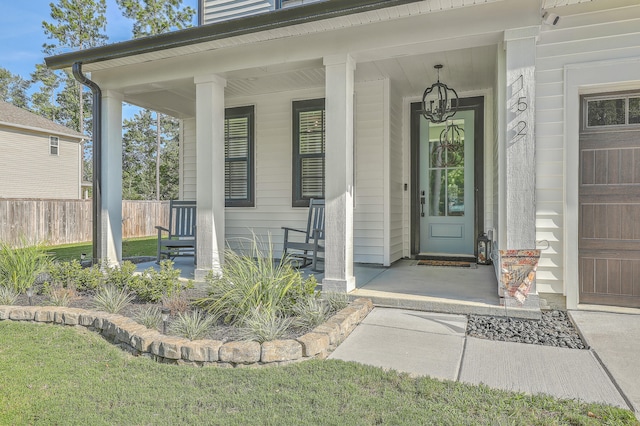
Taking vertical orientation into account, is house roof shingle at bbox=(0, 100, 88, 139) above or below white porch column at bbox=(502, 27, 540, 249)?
above

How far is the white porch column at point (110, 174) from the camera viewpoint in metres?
5.30

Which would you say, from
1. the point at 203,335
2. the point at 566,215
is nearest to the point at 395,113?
the point at 566,215

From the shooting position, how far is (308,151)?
241 inches

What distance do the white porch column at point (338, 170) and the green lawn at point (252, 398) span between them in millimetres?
1489

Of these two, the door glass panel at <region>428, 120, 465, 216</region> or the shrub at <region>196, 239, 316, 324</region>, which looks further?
the door glass panel at <region>428, 120, 465, 216</region>

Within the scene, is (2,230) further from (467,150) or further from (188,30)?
(467,150)

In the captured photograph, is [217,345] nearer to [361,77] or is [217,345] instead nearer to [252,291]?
[252,291]

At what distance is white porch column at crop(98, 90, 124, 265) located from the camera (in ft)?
17.4

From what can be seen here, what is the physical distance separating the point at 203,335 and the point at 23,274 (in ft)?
8.65

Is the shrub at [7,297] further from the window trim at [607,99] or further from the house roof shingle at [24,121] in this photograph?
the house roof shingle at [24,121]

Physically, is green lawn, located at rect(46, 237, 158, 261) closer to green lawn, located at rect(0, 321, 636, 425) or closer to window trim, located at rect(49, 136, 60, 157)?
green lawn, located at rect(0, 321, 636, 425)

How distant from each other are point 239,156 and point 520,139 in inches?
176

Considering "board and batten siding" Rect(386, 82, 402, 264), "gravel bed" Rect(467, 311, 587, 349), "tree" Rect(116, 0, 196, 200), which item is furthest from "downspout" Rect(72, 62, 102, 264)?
"tree" Rect(116, 0, 196, 200)

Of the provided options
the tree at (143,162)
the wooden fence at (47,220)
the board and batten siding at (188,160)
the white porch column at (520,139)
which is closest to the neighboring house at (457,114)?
the white porch column at (520,139)
